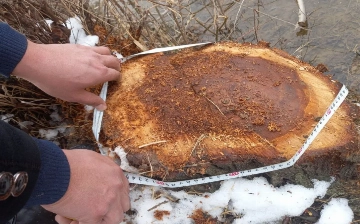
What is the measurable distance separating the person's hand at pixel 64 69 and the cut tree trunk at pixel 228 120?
0.27 meters

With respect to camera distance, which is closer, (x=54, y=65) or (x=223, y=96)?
(x=54, y=65)

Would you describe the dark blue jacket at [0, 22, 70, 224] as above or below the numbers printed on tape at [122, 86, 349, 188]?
above

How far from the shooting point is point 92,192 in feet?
5.22

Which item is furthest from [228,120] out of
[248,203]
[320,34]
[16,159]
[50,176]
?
[320,34]

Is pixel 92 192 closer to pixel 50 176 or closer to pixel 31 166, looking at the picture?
pixel 50 176

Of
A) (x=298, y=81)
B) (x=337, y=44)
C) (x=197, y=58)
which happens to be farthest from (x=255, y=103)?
(x=337, y=44)

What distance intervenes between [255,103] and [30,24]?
1.51 meters

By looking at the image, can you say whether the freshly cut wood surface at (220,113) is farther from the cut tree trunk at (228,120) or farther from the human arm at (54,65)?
the human arm at (54,65)

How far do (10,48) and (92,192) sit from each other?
2.54 feet

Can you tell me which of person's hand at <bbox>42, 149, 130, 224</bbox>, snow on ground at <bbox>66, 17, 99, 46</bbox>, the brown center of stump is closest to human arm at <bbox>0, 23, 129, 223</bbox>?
person's hand at <bbox>42, 149, 130, 224</bbox>

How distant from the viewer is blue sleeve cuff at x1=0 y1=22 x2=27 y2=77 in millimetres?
1777

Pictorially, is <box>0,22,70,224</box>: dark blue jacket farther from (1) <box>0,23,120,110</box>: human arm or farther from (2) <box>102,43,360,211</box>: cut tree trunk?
(2) <box>102,43,360,211</box>: cut tree trunk

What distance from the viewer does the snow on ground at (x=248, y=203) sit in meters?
1.98

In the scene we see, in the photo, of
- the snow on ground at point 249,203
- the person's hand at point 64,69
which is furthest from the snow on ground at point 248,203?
the person's hand at point 64,69
